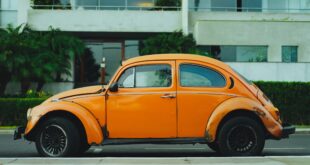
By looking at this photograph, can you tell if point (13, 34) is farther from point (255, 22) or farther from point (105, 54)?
point (255, 22)

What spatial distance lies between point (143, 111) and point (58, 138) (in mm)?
1472

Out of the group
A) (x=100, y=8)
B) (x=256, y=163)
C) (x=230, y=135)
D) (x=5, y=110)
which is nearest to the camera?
(x=256, y=163)

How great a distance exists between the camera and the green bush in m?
26.7

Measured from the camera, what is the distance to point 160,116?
36.6 feet

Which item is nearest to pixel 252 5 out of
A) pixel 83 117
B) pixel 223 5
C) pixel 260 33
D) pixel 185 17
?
pixel 223 5

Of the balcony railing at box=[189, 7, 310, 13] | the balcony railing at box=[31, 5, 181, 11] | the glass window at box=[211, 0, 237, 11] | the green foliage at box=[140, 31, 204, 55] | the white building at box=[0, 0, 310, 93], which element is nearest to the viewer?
the green foliage at box=[140, 31, 204, 55]

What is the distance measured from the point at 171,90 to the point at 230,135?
1.21 meters

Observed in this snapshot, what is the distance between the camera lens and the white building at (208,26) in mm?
33156

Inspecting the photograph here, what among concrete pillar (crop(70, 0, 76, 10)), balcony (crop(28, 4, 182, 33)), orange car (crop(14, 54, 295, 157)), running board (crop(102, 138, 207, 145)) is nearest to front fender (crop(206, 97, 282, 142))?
orange car (crop(14, 54, 295, 157))

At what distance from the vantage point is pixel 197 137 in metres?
11.2

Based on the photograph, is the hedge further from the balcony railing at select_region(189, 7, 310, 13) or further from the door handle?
the door handle

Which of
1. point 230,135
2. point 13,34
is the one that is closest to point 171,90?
point 230,135

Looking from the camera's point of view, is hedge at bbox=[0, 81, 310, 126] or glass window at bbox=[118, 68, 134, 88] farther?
hedge at bbox=[0, 81, 310, 126]

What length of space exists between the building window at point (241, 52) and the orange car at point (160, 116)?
73.8 ft
